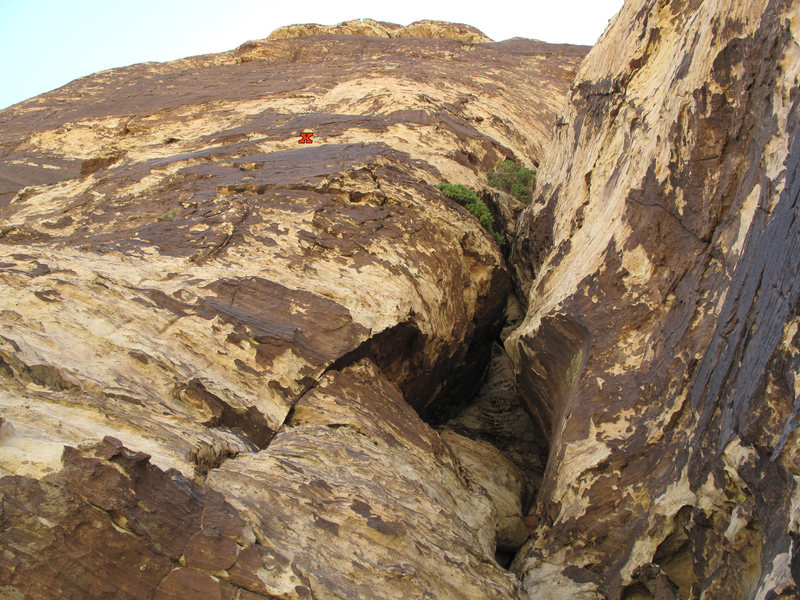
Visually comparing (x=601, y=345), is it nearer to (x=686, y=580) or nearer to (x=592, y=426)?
(x=592, y=426)

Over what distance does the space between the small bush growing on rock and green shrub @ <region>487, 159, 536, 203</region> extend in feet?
6.61

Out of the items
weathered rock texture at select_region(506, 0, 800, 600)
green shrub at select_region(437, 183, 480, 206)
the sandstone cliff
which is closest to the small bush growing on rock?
green shrub at select_region(437, 183, 480, 206)

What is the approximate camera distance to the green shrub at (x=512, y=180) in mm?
15422

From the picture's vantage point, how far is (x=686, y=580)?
6.01 metres

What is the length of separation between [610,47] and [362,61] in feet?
36.3

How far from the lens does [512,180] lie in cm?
1552

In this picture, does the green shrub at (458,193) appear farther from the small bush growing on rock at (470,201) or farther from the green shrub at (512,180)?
the green shrub at (512,180)

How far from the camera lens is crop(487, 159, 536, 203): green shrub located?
15.4m

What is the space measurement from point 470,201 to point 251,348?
269 inches

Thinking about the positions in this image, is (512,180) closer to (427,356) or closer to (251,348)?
(427,356)

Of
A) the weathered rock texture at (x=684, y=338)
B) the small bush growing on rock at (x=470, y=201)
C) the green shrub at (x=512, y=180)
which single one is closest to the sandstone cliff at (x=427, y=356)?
the weathered rock texture at (x=684, y=338)

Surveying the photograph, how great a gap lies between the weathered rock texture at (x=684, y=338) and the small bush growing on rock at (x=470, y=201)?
3.28 metres

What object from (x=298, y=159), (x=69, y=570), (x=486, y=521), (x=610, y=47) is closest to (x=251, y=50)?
(x=298, y=159)

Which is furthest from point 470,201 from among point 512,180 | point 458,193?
point 512,180
